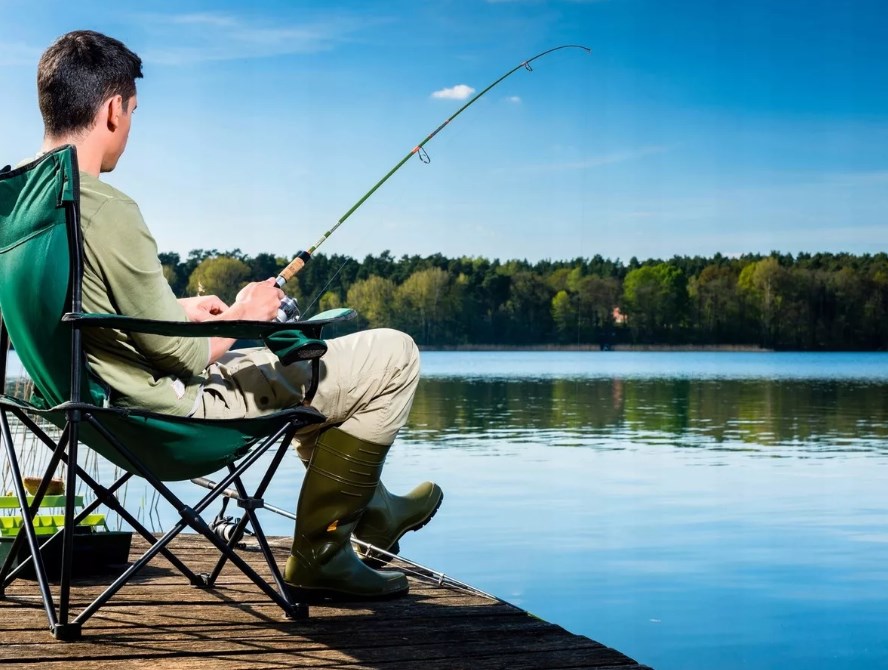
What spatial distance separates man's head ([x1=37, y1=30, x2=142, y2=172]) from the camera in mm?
2389

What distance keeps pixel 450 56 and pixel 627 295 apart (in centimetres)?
2472

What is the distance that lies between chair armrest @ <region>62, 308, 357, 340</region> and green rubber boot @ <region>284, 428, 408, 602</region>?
419 mm

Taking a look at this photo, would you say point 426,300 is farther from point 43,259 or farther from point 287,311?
point 43,259

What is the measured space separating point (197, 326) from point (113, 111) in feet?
1.76

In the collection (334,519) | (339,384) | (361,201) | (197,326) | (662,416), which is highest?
(361,201)

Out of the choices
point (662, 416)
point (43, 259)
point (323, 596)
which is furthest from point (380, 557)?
point (662, 416)

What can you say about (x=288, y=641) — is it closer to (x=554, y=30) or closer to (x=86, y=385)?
(x=86, y=385)

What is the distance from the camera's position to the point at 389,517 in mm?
3336

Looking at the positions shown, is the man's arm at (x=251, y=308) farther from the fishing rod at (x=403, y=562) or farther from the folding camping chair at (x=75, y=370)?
the fishing rod at (x=403, y=562)

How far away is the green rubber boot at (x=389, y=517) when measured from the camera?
130 inches

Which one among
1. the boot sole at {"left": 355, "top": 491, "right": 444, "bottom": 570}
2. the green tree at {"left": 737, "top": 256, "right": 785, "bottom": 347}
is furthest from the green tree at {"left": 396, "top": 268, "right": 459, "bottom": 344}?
the boot sole at {"left": 355, "top": 491, "right": 444, "bottom": 570}

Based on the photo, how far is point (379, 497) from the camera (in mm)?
3307

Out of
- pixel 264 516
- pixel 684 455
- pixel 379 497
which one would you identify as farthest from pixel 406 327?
pixel 379 497

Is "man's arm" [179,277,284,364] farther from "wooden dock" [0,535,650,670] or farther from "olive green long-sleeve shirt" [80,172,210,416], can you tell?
"wooden dock" [0,535,650,670]
